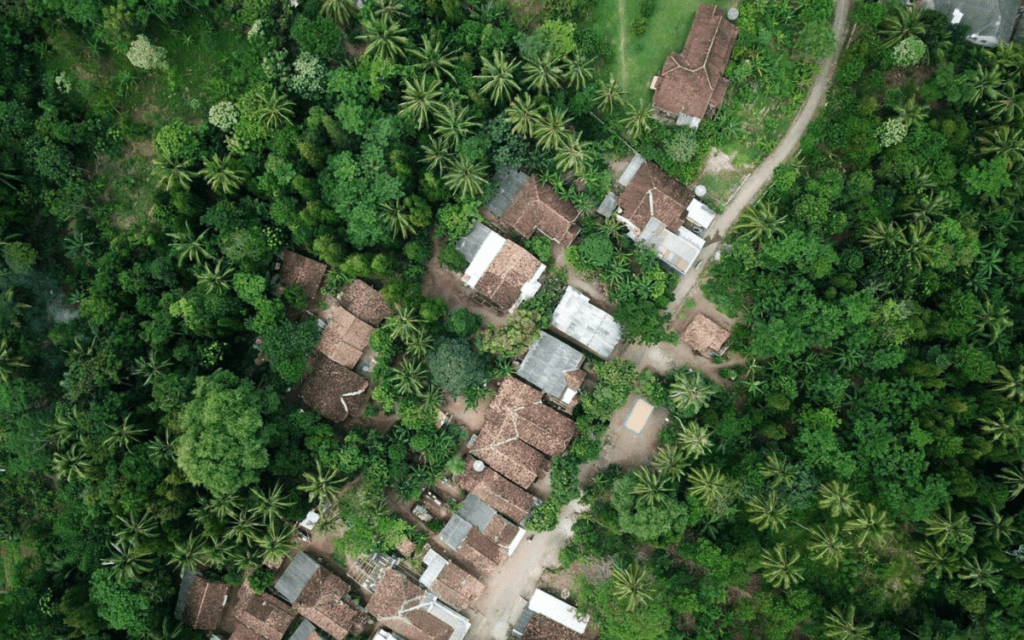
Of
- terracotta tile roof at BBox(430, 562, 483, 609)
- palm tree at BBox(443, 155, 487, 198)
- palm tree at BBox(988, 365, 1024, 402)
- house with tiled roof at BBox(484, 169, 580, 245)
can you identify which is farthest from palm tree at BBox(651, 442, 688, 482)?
palm tree at BBox(443, 155, 487, 198)

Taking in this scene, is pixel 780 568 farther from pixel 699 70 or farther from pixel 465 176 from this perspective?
pixel 699 70

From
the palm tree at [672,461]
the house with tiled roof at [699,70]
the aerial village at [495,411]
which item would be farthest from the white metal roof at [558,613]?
the house with tiled roof at [699,70]

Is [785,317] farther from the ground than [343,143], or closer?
farther from the ground

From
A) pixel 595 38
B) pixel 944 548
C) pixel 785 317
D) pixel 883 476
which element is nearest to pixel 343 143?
pixel 595 38

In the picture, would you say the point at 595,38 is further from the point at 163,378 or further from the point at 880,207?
the point at 163,378

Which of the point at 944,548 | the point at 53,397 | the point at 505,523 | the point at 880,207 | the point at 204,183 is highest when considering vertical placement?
the point at 880,207

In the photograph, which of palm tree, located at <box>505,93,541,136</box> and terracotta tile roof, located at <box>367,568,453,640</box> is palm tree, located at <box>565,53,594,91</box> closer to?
palm tree, located at <box>505,93,541,136</box>

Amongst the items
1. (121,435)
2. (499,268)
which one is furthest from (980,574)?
(121,435)
